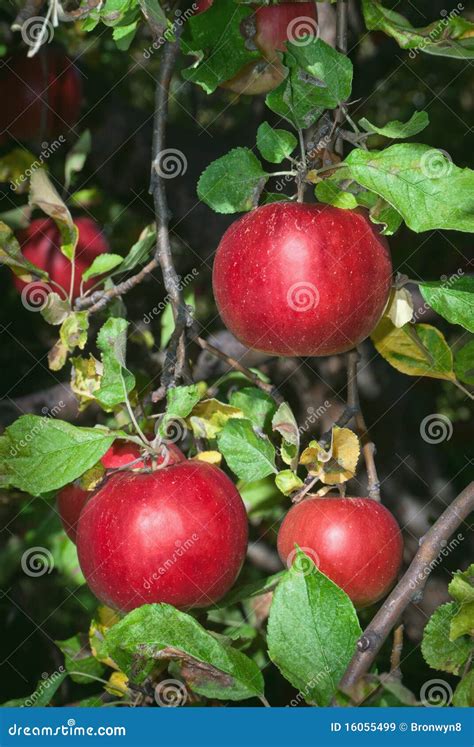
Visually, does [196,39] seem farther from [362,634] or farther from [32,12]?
[362,634]

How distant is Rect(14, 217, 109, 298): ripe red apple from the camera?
1.16 metres

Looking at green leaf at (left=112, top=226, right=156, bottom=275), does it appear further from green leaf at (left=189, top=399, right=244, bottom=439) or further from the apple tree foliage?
green leaf at (left=189, top=399, right=244, bottom=439)

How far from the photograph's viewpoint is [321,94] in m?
0.76

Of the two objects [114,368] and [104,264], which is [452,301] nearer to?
[114,368]

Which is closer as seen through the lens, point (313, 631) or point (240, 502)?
point (313, 631)

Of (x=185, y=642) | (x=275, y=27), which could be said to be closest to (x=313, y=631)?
(x=185, y=642)

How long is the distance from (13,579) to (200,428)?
1.87 feet

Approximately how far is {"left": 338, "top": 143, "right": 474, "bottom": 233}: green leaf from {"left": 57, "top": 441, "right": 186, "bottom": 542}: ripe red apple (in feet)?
1.02

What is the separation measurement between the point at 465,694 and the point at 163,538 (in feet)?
0.89

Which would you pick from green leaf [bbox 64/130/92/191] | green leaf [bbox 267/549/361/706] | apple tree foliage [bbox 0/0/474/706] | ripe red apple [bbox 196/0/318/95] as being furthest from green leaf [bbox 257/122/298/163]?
green leaf [bbox 64/130/92/191]

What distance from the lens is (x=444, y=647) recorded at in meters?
0.74

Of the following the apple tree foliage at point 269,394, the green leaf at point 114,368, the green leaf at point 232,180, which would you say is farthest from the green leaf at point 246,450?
the green leaf at point 232,180

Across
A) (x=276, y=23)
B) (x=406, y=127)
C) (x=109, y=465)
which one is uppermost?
(x=276, y=23)

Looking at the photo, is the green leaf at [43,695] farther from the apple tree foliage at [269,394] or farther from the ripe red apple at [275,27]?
the ripe red apple at [275,27]
